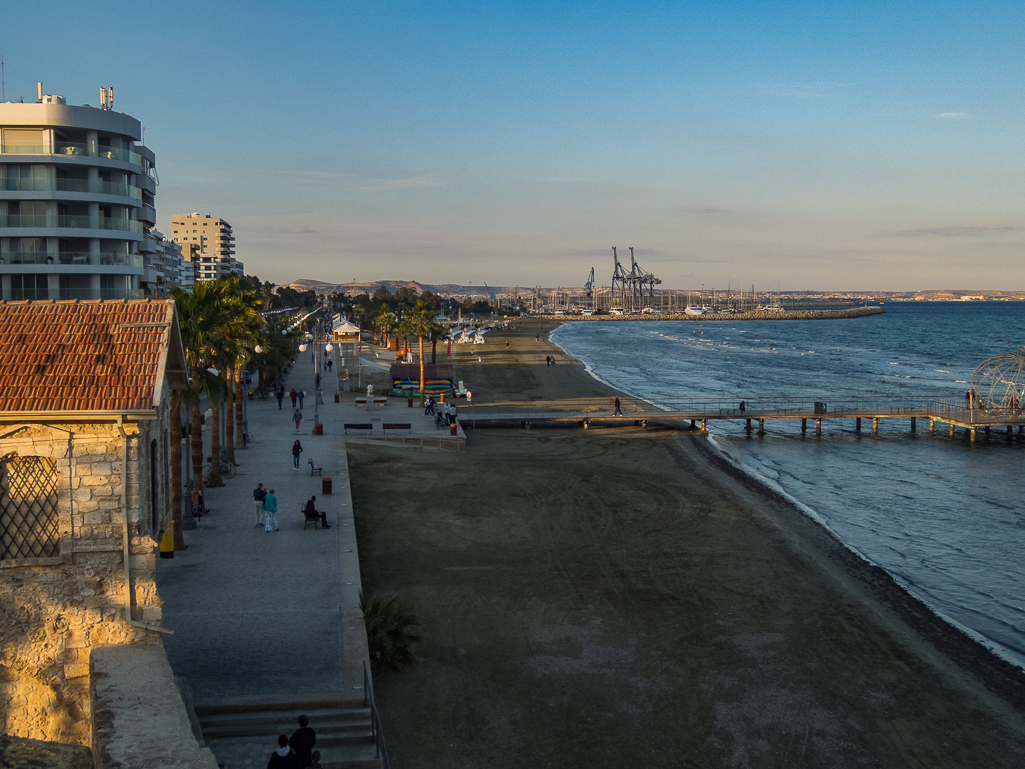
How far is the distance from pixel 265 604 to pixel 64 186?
27.6 m

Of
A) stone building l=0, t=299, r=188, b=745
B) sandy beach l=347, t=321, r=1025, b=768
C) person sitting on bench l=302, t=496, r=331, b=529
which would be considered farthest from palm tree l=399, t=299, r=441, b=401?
stone building l=0, t=299, r=188, b=745

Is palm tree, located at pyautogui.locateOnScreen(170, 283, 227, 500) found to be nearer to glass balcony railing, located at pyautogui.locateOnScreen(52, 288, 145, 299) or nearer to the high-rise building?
glass balcony railing, located at pyautogui.locateOnScreen(52, 288, 145, 299)

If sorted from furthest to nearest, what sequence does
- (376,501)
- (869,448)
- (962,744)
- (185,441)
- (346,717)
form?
(869,448), (185,441), (376,501), (962,744), (346,717)

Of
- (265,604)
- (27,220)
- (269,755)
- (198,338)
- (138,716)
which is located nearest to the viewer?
(138,716)

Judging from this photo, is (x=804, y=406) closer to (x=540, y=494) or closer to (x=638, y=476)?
(x=638, y=476)

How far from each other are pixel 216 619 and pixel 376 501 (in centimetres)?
1084

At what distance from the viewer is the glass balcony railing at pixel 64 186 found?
1328 inches

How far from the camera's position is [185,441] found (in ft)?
96.3

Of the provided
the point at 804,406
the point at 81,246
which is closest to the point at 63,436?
the point at 81,246

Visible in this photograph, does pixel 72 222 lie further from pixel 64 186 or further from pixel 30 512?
pixel 30 512

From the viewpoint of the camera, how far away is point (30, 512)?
9227mm

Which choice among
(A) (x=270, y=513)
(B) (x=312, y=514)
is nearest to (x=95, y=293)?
(A) (x=270, y=513)

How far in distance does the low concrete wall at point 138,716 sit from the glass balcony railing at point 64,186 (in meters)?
30.8

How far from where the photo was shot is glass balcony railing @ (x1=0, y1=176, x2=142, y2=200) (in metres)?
33.7
